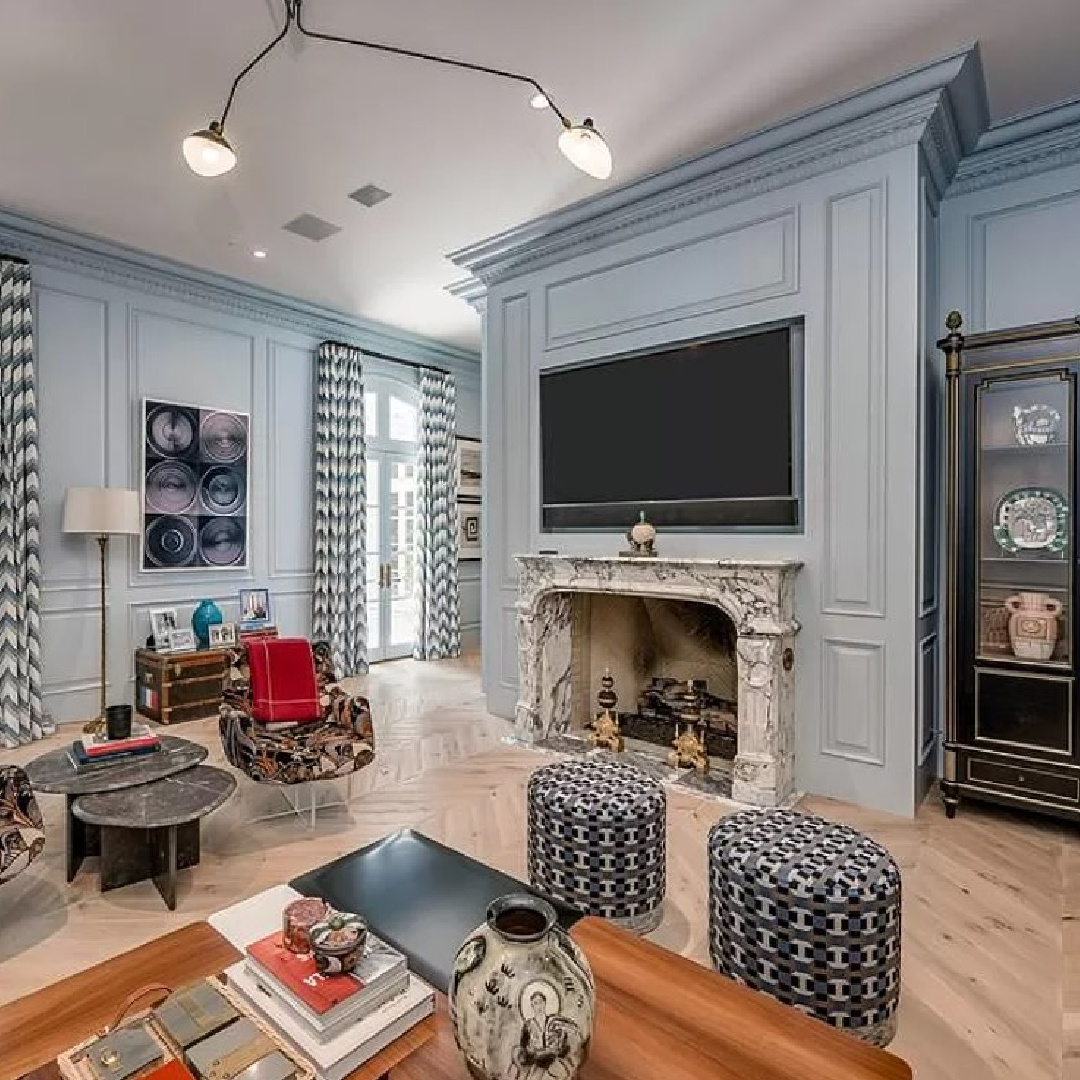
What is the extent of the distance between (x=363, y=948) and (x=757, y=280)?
3.57m

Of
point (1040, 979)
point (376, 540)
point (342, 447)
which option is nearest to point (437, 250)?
point (342, 447)

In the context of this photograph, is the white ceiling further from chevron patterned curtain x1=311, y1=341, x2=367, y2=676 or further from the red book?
the red book

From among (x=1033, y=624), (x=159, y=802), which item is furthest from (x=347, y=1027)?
(x=1033, y=624)

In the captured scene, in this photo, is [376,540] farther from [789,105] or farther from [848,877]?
[848,877]

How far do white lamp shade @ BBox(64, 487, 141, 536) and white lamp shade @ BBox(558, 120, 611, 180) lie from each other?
368cm

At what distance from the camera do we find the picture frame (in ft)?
16.4

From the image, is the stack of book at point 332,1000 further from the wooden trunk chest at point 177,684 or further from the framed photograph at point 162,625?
the framed photograph at point 162,625

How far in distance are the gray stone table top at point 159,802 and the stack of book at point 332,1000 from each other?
1.28 metres

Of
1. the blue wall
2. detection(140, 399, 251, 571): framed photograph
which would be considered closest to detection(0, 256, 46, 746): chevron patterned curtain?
the blue wall

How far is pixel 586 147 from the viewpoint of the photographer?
2.34m

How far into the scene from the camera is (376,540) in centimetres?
683

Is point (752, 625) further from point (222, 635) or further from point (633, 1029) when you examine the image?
point (222, 635)

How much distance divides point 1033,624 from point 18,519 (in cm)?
570

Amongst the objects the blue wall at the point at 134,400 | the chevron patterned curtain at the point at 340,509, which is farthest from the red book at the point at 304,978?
the chevron patterned curtain at the point at 340,509
